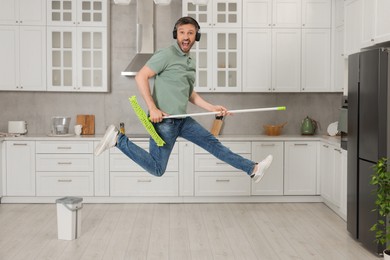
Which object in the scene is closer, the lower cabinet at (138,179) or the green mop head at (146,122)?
the green mop head at (146,122)

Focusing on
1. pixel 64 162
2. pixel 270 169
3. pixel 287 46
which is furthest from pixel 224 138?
pixel 64 162

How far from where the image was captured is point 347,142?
4.84 m

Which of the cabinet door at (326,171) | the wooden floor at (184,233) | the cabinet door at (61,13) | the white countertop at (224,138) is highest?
the cabinet door at (61,13)

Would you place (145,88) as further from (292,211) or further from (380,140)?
(292,211)

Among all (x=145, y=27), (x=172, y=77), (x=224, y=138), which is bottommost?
(x=224, y=138)

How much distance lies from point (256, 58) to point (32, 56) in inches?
101

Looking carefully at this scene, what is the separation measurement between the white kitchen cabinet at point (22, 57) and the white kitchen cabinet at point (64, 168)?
755mm

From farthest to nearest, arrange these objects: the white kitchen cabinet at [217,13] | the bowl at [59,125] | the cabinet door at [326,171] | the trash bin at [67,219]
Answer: the bowl at [59,125] < the white kitchen cabinet at [217,13] < the cabinet door at [326,171] < the trash bin at [67,219]

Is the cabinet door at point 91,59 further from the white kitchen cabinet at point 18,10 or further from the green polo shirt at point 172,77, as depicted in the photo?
the green polo shirt at point 172,77

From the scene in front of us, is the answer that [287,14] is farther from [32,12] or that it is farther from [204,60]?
[32,12]

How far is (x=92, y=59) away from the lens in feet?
20.5

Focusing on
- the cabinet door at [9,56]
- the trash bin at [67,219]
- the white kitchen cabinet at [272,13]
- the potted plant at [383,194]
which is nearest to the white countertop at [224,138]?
the cabinet door at [9,56]

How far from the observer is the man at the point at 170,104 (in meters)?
3.46

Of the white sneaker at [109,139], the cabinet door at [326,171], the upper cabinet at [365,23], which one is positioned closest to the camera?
the white sneaker at [109,139]
